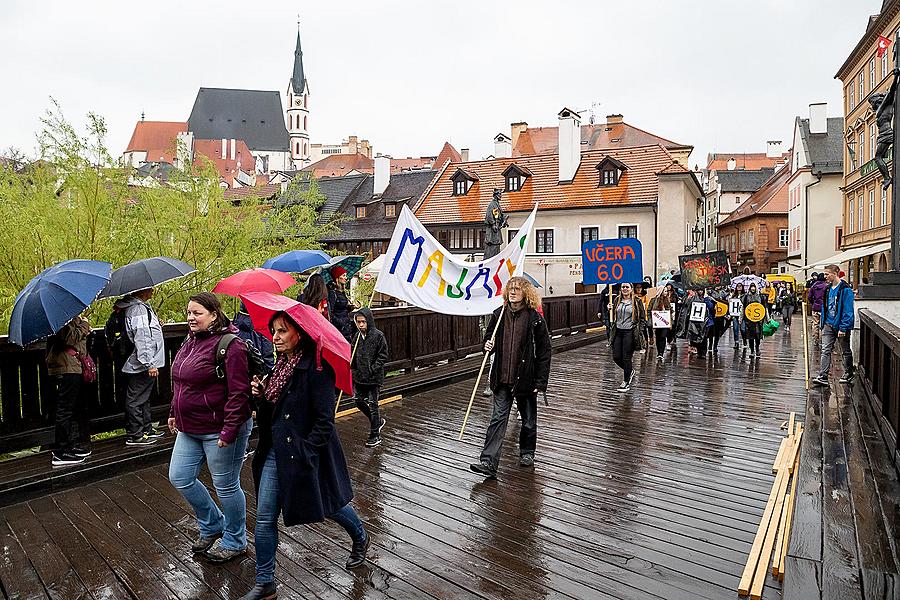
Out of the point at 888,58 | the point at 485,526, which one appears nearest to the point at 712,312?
the point at 485,526

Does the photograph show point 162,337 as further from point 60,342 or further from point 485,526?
point 485,526

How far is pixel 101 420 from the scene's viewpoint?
7191 mm

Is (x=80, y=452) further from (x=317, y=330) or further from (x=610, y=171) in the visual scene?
(x=610, y=171)

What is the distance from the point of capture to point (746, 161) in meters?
104

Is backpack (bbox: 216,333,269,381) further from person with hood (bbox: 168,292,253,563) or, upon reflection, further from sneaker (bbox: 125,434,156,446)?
sneaker (bbox: 125,434,156,446)

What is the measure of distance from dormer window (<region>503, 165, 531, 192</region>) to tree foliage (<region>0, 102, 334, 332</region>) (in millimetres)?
28752

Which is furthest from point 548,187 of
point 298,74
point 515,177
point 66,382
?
point 298,74

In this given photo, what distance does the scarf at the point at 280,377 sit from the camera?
3.88 metres

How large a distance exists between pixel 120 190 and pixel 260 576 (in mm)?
9507

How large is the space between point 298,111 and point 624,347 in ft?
446

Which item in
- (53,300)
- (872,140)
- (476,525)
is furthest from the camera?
(872,140)

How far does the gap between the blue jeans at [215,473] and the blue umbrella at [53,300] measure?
1.93 meters

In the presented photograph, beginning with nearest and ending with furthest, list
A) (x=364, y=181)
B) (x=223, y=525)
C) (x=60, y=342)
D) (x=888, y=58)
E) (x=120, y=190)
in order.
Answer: (x=223, y=525) < (x=60, y=342) < (x=120, y=190) < (x=888, y=58) < (x=364, y=181)

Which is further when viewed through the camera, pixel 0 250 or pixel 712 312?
pixel 712 312
